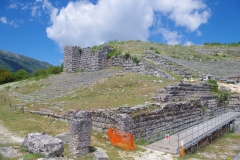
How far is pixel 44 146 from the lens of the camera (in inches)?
248

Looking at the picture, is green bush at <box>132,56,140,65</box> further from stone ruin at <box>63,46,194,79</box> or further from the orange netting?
the orange netting

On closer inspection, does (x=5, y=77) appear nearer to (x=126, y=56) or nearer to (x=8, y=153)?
(x=126, y=56)

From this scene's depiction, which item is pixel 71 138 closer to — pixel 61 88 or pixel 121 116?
pixel 121 116

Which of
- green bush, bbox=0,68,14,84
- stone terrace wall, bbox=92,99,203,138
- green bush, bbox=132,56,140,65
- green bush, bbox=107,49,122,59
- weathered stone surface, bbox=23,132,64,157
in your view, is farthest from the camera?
green bush, bbox=0,68,14,84

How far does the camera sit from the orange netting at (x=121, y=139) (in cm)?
1046

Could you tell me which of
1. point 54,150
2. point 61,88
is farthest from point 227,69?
point 54,150

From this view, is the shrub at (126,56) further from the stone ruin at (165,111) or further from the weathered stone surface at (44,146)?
the weathered stone surface at (44,146)

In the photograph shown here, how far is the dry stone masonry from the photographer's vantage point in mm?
8914

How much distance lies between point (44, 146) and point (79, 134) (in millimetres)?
2710

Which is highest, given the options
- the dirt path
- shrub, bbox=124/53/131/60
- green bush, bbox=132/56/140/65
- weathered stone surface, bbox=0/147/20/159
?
shrub, bbox=124/53/131/60

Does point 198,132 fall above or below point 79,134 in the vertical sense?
below

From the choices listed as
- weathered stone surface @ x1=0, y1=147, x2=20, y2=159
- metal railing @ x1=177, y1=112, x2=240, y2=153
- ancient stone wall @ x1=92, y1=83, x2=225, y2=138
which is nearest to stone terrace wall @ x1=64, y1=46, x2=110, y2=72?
ancient stone wall @ x1=92, y1=83, x2=225, y2=138

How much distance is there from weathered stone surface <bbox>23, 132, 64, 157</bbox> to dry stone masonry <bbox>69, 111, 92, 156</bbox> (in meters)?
2.13

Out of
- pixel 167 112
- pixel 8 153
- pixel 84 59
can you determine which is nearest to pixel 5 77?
pixel 84 59
